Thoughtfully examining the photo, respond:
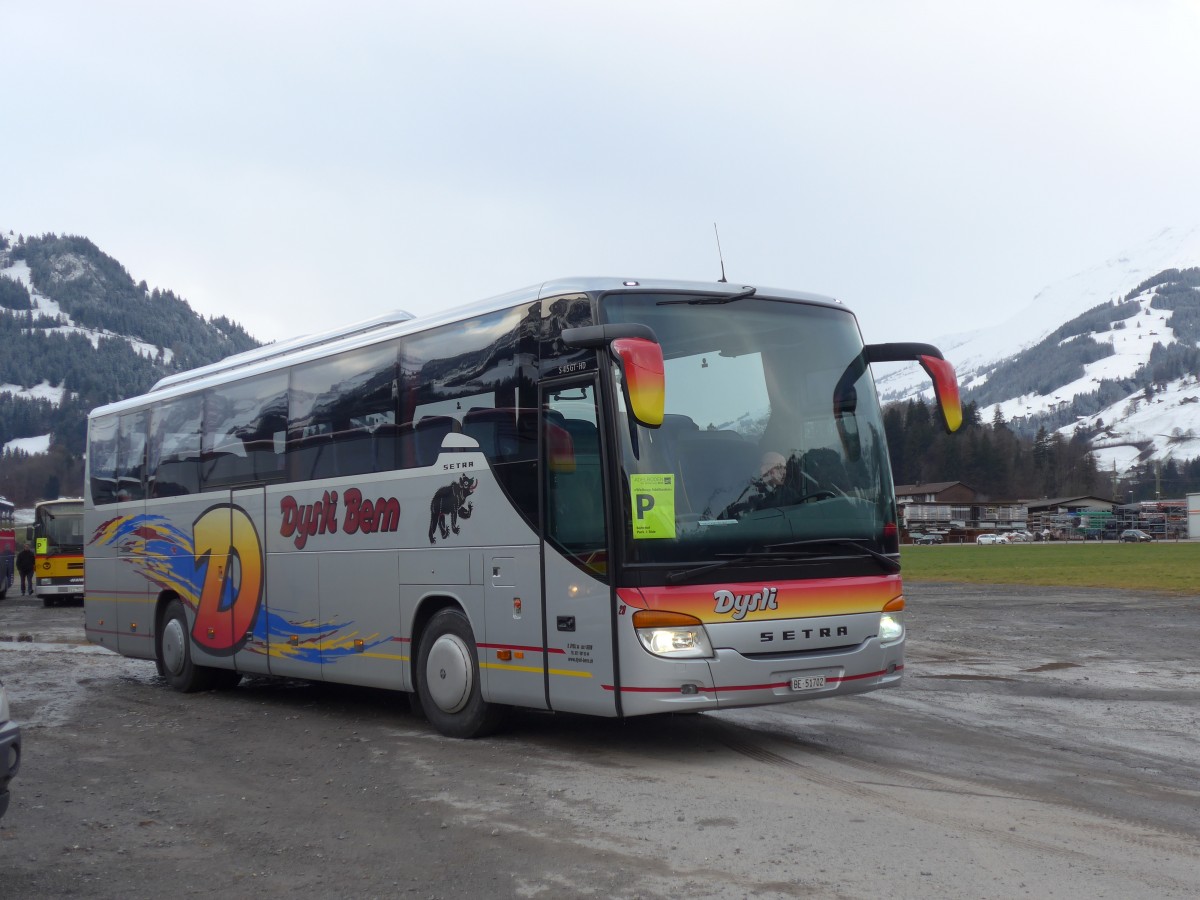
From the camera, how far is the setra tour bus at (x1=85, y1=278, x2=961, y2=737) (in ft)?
27.6

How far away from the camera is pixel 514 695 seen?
9.30 metres

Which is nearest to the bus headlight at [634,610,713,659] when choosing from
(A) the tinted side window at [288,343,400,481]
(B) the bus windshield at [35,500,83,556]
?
(A) the tinted side window at [288,343,400,481]

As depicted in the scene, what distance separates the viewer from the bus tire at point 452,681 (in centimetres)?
977

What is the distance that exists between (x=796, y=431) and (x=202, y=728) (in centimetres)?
604

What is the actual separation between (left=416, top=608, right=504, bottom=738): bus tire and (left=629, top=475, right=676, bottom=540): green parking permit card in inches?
83.3

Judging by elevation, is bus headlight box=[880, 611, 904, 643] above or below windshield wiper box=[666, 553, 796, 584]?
below

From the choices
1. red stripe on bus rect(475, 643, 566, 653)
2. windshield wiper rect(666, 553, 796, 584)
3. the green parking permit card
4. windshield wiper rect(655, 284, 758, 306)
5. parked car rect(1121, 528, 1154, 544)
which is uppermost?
windshield wiper rect(655, 284, 758, 306)

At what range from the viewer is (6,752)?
557 cm

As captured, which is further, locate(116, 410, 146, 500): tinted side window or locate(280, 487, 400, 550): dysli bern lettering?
locate(116, 410, 146, 500): tinted side window

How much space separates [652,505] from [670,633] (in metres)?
0.84

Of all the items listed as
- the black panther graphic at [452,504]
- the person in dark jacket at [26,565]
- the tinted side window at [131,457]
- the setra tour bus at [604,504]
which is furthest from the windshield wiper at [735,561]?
the person in dark jacket at [26,565]

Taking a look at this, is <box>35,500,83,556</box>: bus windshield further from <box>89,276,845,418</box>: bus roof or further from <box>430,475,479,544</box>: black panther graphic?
<box>430,475,479,544</box>: black panther graphic

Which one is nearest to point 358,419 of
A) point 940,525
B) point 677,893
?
point 677,893

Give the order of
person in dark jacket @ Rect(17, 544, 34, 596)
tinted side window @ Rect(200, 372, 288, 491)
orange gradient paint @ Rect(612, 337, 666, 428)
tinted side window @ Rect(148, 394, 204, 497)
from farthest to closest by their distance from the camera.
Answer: person in dark jacket @ Rect(17, 544, 34, 596), tinted side window @ Rect(148, 394, 204, 497), tinted side window @ Rect(200, 372, 288, 491), orange gradient paint @ Rect(612, 337, 666, 428)
